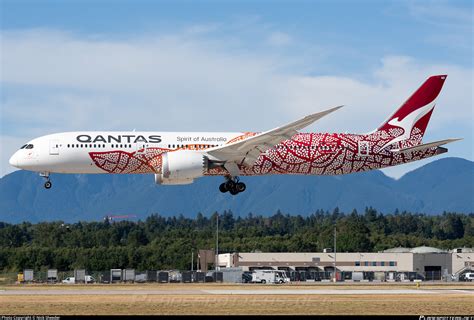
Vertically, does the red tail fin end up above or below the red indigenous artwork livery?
above

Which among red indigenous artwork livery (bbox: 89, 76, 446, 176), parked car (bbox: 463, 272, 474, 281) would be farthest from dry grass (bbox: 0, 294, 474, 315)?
parked car (bbox: 463, 272, 474, 281)

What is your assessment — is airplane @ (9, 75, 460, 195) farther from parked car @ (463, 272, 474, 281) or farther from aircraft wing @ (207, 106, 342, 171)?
parked car @ (463, 272, 474, 281)

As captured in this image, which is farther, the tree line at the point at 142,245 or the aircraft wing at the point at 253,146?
the tree line at the point at 142,245

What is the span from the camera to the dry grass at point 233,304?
49.1m

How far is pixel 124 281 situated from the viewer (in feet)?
312

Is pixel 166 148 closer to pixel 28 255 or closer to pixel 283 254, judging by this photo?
pixel 28 255

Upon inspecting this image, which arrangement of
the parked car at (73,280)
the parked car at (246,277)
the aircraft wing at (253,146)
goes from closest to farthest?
the aircraft wing at (253,146), the parked car at (73,280), the parked car at (246,277)

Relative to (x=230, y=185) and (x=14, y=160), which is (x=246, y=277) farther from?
(x=14, y=160)

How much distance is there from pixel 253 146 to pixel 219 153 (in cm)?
246

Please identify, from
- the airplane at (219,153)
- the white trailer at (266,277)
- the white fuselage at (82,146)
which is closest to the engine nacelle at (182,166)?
the airplane at (219,153)

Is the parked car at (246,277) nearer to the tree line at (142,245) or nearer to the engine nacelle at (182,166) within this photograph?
the engine nacelle at (182,166)

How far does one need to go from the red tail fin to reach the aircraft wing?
421 inches

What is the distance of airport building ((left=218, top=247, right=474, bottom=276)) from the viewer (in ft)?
463

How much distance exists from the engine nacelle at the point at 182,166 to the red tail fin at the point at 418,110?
50.8ft
